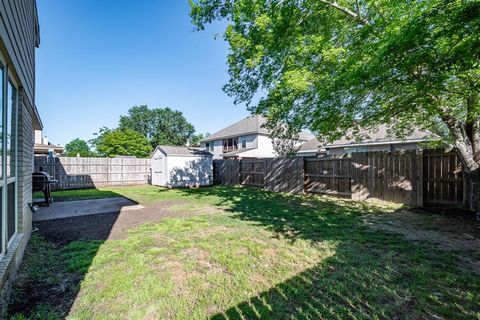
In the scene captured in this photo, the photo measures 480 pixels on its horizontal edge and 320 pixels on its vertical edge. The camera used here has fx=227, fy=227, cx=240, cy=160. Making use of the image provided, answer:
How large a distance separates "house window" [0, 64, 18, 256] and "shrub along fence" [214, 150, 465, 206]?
906cm

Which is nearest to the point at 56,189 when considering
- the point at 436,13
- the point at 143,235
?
the point at 143,235

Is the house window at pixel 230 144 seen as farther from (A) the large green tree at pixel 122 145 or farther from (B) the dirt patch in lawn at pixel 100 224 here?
(B) the dirt patch in lawn at pixel 100 224

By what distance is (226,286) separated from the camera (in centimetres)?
263

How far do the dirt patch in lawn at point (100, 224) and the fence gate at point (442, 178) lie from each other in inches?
277

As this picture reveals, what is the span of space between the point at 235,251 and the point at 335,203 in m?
5.31

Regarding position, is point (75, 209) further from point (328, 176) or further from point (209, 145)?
point (209, 145)

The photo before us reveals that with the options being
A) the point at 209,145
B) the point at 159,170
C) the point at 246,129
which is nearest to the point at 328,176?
the point at 159,170

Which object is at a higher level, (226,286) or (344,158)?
(344,158)

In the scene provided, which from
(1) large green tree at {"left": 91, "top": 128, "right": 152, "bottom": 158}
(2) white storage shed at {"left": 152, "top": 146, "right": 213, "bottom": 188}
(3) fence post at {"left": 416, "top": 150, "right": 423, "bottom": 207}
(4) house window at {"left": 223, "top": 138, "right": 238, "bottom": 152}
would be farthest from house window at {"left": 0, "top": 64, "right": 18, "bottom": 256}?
(1) large green tree at {"left": 91, "top": 128, "right": 152, "bottom": 158}

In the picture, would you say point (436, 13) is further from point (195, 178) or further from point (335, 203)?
point (195, 178)

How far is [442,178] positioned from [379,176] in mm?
1635

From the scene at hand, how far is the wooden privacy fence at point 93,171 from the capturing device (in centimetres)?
1247

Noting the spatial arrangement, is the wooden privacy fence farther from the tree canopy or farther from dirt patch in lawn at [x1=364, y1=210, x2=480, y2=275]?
dirt patch in lawn at [x1=364, y1=210, x2=480, y2=275]

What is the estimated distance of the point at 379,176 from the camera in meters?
7.82
